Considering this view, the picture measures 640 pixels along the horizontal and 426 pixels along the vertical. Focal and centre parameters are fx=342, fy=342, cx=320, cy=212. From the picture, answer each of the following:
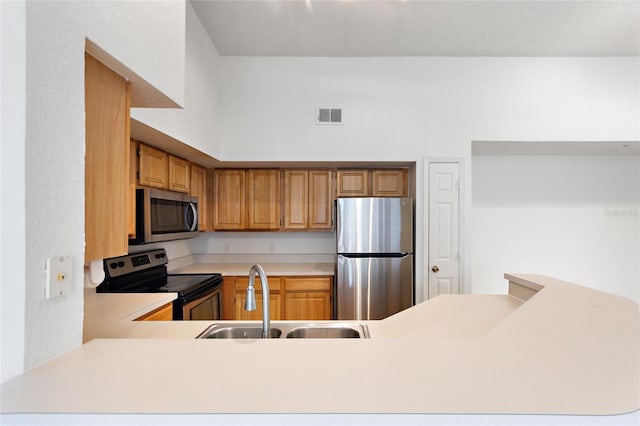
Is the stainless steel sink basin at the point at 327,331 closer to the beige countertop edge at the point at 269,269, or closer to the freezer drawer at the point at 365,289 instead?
the freezer drawer at the point at 365,289

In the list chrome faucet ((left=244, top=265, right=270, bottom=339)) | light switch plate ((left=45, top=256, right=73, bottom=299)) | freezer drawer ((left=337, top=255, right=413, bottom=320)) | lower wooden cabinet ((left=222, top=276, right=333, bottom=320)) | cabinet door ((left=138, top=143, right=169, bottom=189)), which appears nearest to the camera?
light switch plate ((left=45, top=256, right=73, bottom=299))

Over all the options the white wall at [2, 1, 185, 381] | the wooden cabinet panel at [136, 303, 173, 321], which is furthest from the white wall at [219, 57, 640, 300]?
the white wall at [2, 1, 185, 381]

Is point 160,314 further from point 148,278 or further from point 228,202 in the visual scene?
point 228,202

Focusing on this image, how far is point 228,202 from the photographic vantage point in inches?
147

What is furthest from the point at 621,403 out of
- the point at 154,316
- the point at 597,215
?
the point at 597,215

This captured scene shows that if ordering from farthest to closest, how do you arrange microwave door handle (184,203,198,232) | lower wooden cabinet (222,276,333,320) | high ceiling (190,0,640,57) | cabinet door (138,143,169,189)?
lower wooden cabinet (222,276,333,320)
microwave door handle (184,203,198,232)
high ceiling (190,0,640,57)
cabinet door (138,143,169,189)

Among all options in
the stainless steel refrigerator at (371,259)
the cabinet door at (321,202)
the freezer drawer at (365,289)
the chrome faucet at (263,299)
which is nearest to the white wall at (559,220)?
the stainless steel refrigerator at (371,259)

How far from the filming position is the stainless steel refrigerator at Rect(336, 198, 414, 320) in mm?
3273

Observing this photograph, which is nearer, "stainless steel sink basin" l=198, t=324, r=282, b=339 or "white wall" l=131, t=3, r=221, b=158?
"stainless steel sink basin" l=198, t=324, r=282, b=339

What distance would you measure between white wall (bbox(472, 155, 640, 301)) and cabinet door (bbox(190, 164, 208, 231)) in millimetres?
3077

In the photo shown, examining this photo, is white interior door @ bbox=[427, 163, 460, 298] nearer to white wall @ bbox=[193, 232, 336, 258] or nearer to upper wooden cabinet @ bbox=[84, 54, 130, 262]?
white wall @ bbox=[193, 232, 336, 258]

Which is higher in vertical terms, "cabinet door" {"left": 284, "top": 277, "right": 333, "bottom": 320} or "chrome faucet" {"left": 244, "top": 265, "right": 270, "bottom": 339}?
"chrome faucet" {"left": 244, "top": 265, "right": 270, "bottom": 339}

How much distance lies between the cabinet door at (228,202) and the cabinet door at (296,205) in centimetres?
48

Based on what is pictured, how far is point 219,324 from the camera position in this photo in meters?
1.60
